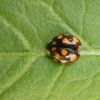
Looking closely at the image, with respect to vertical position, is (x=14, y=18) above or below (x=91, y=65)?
above

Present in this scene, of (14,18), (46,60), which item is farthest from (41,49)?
(14,18)

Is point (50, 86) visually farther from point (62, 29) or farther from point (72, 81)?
point (62, 29)

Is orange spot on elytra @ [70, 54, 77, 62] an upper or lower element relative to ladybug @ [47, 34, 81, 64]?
lower

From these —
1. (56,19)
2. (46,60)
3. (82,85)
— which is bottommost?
(82,85)

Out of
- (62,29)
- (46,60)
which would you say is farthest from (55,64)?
(62,29)
